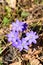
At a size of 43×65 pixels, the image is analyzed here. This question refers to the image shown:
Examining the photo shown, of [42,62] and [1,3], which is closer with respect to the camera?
[42,62]

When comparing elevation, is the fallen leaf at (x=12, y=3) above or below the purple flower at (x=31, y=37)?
above

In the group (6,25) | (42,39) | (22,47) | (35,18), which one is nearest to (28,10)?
(35,18)

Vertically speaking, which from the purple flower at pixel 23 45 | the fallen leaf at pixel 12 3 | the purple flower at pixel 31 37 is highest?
the fallen leaf at pixel 12 3

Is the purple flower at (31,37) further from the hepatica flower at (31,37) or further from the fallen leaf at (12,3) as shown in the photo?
the fallen leaf at (12,3)

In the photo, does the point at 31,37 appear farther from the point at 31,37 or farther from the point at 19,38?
the point at 19,38

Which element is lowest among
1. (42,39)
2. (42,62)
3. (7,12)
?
(42,62)

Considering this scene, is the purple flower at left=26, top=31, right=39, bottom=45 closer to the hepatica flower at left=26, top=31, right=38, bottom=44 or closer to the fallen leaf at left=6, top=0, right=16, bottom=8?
the hepatica flower at left=26, top=31, right=38, bottom=44

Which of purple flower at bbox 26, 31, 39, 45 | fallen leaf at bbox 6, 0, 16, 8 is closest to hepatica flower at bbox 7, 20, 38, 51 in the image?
purple flower at bbox 26, 31, 39, 45

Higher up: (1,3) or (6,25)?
(1,3)

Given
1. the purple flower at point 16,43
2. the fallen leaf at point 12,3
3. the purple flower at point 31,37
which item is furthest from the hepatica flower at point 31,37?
the fallen leaf at point 12,3

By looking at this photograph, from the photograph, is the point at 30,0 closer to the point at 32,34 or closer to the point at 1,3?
the point at 1,3

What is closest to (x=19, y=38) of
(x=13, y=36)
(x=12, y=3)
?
(x=13, y=36)
